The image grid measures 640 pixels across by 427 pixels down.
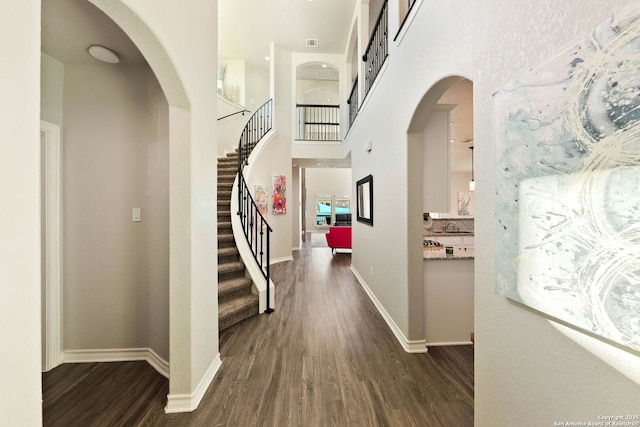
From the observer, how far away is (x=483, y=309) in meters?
1.38

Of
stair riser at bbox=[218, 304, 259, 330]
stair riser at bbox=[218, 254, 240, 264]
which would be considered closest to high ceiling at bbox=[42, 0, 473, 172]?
stair riser at bbox=[218, 254, 240, 264]

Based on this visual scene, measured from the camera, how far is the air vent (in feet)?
28.4

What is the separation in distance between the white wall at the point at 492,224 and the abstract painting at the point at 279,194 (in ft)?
15.1

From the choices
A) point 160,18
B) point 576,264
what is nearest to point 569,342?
point 576,264

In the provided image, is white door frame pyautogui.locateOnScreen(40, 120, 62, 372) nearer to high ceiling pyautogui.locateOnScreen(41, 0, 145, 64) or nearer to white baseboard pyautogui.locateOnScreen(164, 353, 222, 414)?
high ceiling pyautogui.locateOnScreen(41, 0, 145, 64)

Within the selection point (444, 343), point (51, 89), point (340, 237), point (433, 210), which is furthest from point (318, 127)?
point (444, 343)

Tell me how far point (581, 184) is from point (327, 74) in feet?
30.9

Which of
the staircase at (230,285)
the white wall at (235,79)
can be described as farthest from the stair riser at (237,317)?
the white wall at (235,79)

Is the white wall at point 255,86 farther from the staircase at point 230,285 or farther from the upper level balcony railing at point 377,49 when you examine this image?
the staircase at point 230,285

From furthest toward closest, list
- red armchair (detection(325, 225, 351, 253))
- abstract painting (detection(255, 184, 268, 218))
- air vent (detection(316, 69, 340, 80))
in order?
air vent (detection(316, 69, 340, 80)), red armchair (detection(325, 225, 351, 253)), abstract painting (detection(255, 184, 268, 218))

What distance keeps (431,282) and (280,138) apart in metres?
5.53

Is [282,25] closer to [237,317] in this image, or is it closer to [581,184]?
[237,317]

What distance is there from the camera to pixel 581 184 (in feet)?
2.72

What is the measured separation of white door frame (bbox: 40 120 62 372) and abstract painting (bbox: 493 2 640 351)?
3.34 m
